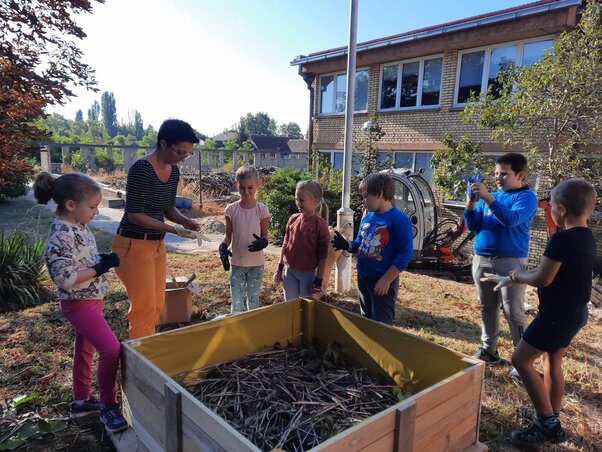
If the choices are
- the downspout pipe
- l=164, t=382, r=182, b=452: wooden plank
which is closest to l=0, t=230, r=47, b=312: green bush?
l=164, t=382, r=182, b=452: wooden plank

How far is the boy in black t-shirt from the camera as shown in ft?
7.29

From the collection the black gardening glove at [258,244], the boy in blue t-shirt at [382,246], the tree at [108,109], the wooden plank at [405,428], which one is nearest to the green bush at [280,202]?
the black gardening glove at [258,244]

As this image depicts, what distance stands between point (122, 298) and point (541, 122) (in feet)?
23.2

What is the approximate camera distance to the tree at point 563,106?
5.86 m

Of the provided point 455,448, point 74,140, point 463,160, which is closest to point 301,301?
point 455,448

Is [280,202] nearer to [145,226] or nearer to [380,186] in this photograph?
[380,186]

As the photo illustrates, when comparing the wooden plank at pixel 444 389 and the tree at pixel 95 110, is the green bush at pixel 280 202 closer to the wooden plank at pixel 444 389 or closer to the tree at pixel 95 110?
the wooden plank at pixel 444 389

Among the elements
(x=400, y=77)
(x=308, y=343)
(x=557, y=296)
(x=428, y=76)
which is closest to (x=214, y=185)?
(x=400, y=77)

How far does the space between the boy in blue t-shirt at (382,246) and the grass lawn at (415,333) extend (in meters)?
1.05

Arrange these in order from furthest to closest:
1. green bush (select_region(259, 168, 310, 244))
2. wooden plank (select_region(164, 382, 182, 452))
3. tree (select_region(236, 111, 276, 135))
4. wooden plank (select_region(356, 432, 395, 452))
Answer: tree (select_region(236, 111, 276, 135)) < green bush (select_region(259, 168, 310, 244)) < wooden plank (select_region(164, 382, 182, 452)) < wooden plank (select_region(356, 432, 395, 452))

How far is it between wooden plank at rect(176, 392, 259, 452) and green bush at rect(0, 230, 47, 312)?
4.58m

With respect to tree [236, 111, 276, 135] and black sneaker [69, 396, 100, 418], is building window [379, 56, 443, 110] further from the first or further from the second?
tree [236, 111, 276, 135]

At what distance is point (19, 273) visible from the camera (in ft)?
17.0

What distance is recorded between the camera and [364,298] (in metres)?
3.17
